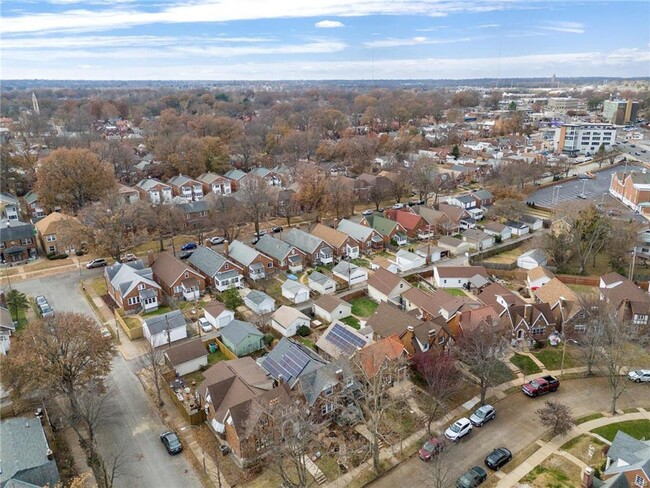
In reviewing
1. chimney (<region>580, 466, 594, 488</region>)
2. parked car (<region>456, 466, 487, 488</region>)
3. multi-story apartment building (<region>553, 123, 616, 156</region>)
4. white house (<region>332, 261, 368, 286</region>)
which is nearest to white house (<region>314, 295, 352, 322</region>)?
white house (<region>332, 261, 368, 286</region>)

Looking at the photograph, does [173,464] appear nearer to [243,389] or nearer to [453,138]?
[243,389]

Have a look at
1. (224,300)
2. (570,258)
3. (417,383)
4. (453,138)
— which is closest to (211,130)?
(453,138)

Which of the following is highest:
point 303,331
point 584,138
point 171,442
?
point 584,138

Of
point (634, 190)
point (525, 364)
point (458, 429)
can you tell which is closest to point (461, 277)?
point (525, 364)

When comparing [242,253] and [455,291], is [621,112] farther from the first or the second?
[242,253]

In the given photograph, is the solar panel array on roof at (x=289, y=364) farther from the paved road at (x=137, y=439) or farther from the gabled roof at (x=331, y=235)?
the gabled roof at (x=331, y=235)

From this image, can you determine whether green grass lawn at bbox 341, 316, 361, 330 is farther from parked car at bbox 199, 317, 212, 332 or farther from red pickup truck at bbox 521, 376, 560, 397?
red pickup truck at bbox 521, 376, 560, 397
